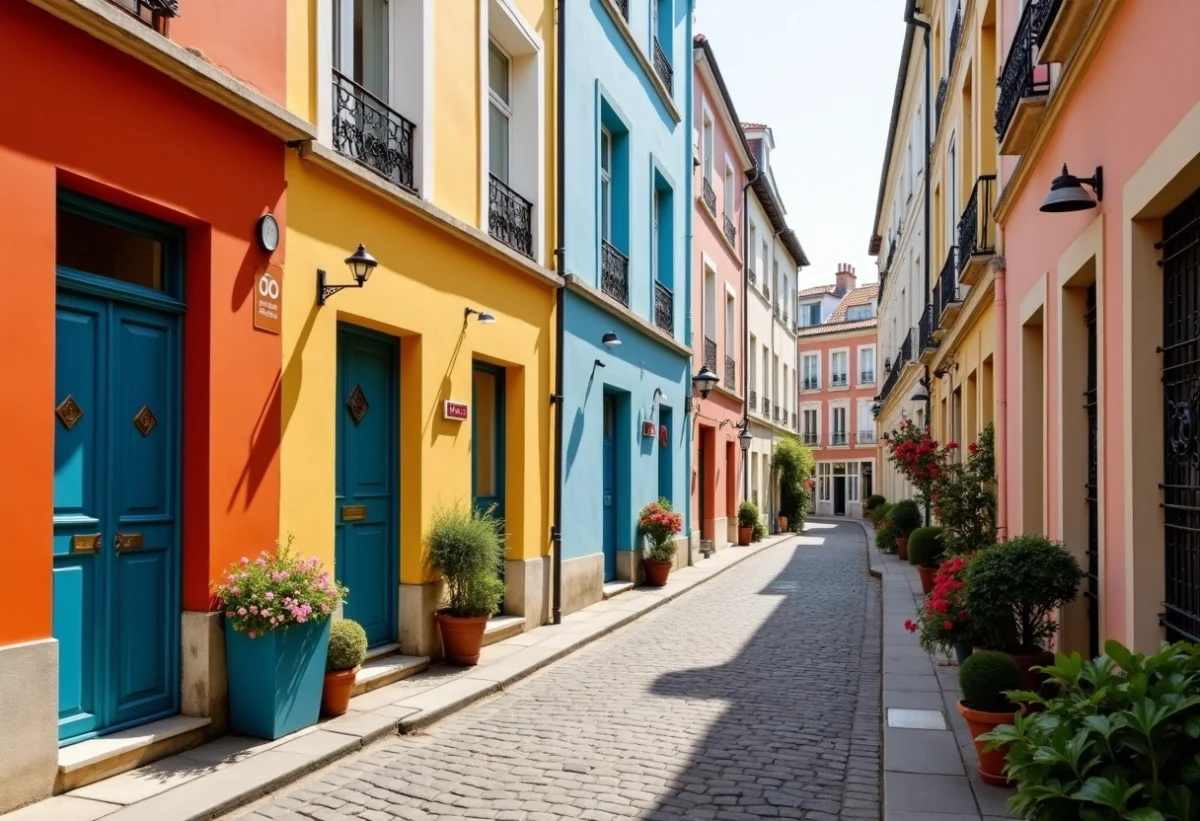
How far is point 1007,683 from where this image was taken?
5199mm

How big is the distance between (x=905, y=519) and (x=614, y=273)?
848 centimetres

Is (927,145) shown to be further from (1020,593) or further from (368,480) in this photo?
(368,480)

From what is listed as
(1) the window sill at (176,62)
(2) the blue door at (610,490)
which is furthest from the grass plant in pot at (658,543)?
(1) the window sill at (176,62)

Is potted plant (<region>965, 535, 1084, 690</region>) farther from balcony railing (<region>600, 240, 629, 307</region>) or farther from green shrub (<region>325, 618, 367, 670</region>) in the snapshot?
balcony railing (<region>600, 240, 629, 307</region>)

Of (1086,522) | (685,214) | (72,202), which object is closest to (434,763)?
(72,202)

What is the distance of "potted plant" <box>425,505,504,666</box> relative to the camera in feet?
26.5

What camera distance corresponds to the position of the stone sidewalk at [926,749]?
15.7ft

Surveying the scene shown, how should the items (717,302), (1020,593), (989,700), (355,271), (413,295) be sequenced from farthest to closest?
(717,302) < (413,295) < (355,271) < (1020,593) < (989,700)

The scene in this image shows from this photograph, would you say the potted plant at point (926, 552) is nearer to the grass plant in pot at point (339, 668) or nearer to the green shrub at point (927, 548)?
the green shrub at point (927, 548)

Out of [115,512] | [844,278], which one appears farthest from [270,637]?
[844,278]

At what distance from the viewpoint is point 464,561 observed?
8.09m

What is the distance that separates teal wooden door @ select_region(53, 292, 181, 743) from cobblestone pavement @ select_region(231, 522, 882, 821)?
1121 mm

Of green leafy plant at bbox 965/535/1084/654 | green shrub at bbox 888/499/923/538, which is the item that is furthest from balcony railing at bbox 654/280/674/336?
green leafy plant at bbox 965/535/1084/654

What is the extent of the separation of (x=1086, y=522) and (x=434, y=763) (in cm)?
462
